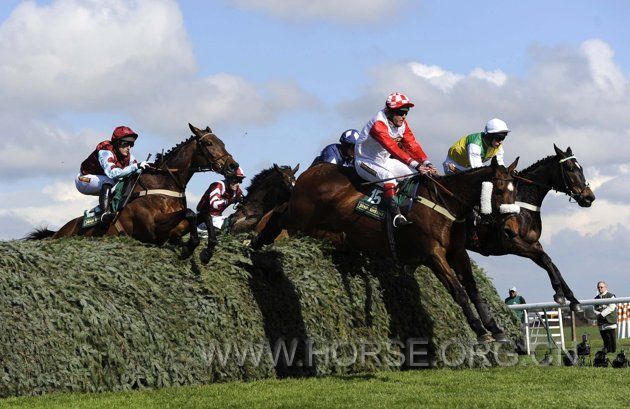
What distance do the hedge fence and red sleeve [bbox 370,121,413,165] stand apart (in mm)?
1514

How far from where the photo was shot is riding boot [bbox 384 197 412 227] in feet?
38.1

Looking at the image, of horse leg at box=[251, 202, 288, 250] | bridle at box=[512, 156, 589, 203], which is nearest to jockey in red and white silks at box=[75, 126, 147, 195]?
horse leg at box=[251, 202, 288, 250]

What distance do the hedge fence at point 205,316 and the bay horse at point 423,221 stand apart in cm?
43

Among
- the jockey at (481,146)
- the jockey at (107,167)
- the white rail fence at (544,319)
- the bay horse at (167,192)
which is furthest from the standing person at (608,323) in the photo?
the jockey at (107,167)

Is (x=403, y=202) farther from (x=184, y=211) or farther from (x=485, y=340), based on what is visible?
(x=184, y=211)

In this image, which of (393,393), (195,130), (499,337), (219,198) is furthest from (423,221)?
(219,198)

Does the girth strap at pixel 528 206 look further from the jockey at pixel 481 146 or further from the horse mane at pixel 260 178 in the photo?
the horse mane at pixel 260 178

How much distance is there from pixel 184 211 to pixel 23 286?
3120 mm

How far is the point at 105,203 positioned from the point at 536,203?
6345 millimetres

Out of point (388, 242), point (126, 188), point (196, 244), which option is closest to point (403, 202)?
point (388, 242)

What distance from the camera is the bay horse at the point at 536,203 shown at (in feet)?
46.7

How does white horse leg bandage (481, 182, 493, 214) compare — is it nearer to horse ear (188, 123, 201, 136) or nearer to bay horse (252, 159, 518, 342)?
bay horse (252, 159, 518, 342)

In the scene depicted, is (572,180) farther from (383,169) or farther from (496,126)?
(383,169)

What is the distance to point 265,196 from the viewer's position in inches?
698
